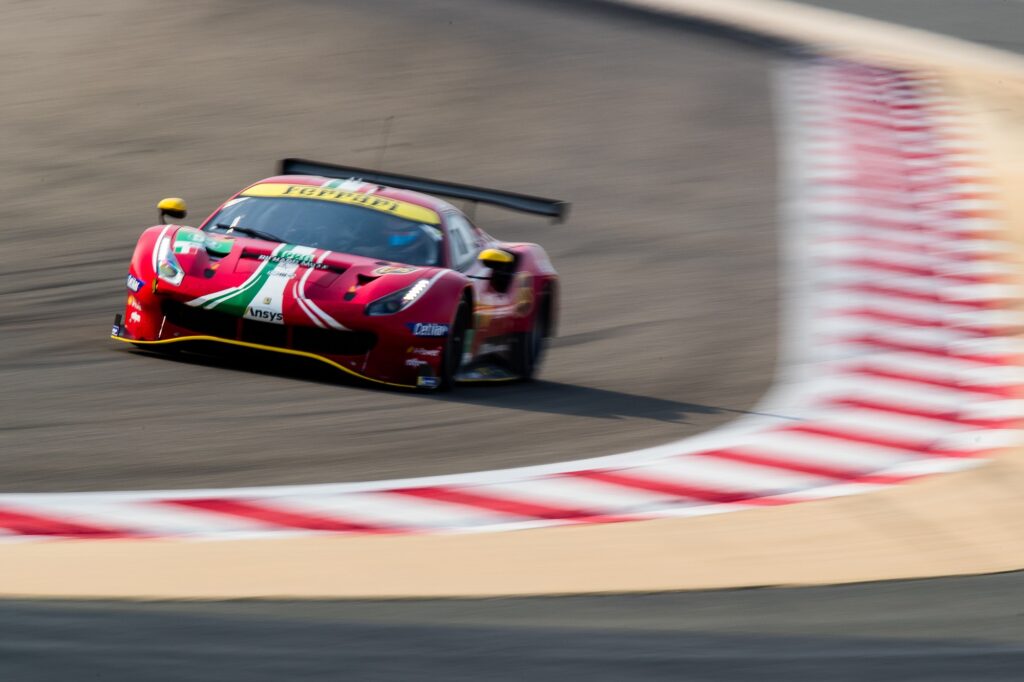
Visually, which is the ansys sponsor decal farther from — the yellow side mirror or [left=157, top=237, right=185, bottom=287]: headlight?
the yellow side mirror

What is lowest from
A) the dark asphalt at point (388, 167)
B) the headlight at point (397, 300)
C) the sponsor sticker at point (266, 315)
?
the dark asphalt at point (388, 167)

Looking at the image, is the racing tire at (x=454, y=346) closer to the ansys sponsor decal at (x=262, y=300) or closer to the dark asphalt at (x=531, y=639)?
the ansys sponsor decal at (x=262, y=300)

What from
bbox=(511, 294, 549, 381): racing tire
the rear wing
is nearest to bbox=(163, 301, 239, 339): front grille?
the rear wing

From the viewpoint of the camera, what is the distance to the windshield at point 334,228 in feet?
28.3

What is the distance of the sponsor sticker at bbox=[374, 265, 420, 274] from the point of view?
828cm

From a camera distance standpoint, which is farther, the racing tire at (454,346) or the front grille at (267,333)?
the racing tire at (454,346)

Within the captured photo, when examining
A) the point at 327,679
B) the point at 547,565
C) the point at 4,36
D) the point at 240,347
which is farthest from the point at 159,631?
the point at 4,36

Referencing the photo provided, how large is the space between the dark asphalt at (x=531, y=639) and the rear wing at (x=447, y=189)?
4.15 m

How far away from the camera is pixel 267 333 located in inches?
318

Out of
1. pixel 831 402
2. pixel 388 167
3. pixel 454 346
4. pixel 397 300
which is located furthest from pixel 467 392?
pixel 388 167

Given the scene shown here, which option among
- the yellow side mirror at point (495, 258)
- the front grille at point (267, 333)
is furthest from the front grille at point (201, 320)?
the yellow side mirror at point (495, 258)

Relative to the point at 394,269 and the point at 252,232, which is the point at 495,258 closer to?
the point at 394,269

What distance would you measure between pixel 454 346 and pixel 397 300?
18.8 inches

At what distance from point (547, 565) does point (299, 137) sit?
1090 centimetres
